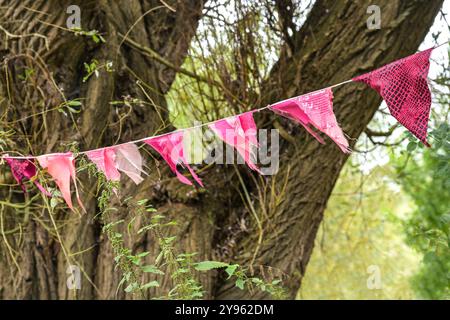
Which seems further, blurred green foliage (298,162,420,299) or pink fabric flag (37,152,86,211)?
blurred green foliage (298,162,420,299)

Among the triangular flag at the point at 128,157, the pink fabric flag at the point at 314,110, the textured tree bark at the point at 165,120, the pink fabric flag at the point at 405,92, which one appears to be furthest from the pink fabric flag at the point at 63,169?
the pink fabric flag at the point at 405,92

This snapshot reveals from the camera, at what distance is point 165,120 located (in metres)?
3.46

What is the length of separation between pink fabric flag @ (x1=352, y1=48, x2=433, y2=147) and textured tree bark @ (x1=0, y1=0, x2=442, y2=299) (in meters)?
0.81

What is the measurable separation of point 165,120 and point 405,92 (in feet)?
4.65

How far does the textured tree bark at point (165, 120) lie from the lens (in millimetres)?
3252

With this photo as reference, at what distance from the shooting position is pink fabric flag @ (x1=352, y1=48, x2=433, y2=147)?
234cm

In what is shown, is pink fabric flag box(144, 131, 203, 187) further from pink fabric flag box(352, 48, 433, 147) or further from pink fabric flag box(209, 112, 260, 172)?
pink fabric flag box(352, 48, 433, 147)

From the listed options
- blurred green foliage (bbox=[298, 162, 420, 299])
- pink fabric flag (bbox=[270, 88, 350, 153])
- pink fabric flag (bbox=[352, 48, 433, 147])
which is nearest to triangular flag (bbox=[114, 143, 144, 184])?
pink fabric flag (bbox=[270, 88, 350, 153])

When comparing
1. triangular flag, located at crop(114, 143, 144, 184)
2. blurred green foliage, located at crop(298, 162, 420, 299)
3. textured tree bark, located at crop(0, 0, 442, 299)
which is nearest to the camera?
triangular flag, located at crop(114, 143, 144, 184)

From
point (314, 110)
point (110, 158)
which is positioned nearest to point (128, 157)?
point (110, 158)

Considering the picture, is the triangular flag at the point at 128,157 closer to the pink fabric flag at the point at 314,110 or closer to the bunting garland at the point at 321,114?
the bunting garland at the point at 321,114

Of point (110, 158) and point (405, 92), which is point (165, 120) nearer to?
point (110, 158)

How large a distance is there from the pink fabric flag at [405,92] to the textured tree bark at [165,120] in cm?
81
